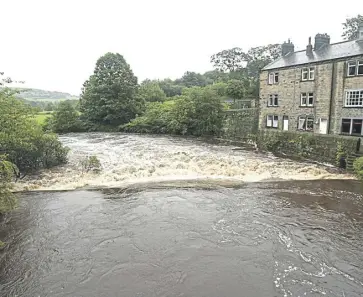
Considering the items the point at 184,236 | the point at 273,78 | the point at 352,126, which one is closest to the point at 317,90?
the point at 352,126

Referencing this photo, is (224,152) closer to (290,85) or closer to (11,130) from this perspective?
(290,85)

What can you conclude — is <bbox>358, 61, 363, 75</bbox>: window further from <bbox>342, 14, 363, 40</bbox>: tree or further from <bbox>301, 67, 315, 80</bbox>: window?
<bbox>342, 14, 363, 40</bbox>: tree

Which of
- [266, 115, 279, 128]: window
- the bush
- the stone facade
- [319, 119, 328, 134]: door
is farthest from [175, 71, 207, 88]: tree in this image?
[319, 119, 328, 134]: door

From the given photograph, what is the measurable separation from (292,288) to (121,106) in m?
41.1

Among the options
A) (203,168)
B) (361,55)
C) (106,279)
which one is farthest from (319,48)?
(106,279)

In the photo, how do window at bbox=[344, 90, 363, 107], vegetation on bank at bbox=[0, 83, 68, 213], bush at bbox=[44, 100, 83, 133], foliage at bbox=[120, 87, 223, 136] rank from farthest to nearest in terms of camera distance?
bush at bbox=[44, 100, 83, 133], foliage at bbox=[120, 87, 223, 136], window at bbox=[344, 90, 363, 107], vegetation on bank at bbox=[0, 83, 68, 213]

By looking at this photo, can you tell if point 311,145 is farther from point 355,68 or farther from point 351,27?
point 351,27

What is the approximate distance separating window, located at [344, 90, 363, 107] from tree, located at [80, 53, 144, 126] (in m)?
30.7

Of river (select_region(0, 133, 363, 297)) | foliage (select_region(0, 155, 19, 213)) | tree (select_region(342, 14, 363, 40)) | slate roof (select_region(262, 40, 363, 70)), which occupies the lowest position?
river (select_region(0, 133, 363, 297))

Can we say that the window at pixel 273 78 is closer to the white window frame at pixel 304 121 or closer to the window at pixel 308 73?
the window at pixel 308 73

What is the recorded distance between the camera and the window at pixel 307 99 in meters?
25.3

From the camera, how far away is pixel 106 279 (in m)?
7.50

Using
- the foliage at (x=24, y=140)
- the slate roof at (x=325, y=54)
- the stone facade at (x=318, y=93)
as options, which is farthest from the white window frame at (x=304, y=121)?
the foliage at (x=24, y=140)

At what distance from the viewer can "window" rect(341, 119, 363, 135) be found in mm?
21766
